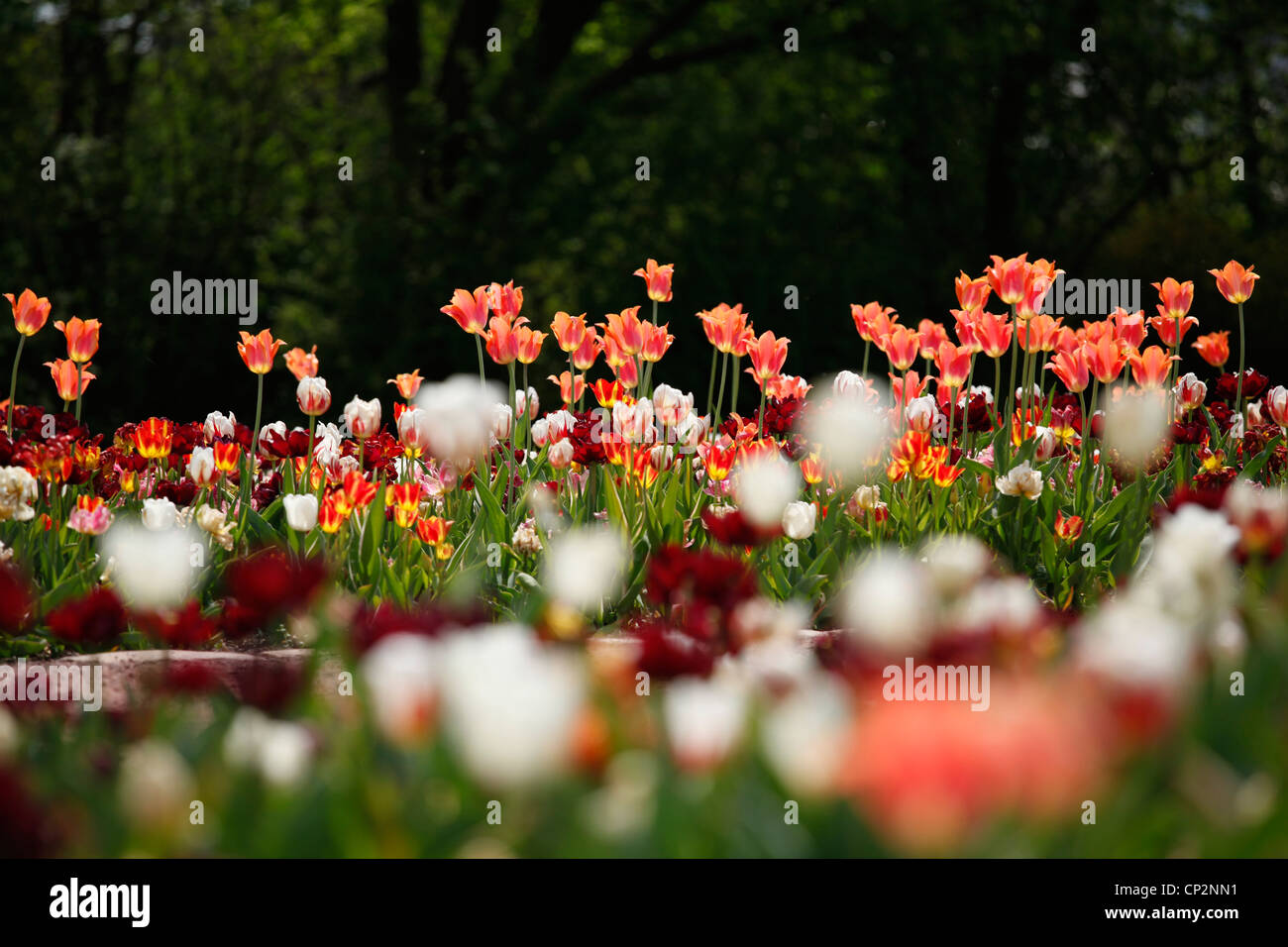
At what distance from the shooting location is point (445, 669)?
1.30m

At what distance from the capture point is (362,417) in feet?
12.0

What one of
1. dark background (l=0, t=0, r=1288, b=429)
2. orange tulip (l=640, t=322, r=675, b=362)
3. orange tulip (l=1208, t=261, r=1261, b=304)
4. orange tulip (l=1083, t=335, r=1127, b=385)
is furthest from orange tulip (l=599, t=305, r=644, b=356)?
dark background (l=0, t=0, r=1288, b=429)

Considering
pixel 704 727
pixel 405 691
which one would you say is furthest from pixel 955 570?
pixel 405 691

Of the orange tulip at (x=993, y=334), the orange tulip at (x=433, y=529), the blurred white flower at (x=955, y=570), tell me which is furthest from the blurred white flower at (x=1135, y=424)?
the orange tulip at (x=433, y=529)

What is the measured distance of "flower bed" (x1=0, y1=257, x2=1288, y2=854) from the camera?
1.21 meters

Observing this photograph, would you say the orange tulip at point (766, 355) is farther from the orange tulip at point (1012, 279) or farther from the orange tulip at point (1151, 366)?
the orange tulip at point (1151, 366)

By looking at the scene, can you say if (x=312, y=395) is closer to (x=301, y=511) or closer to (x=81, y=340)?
(x=81, y=340)

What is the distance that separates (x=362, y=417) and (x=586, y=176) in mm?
9183

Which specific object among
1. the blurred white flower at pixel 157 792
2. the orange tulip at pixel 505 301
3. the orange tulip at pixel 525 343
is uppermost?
the orange tulip at pixel 505 301

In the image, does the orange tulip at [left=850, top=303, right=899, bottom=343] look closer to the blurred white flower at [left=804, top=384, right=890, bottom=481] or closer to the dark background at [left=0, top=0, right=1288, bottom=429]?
the blurred white flower at [left=804, top=384, right=890, bottom=481]

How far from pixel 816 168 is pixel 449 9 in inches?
228

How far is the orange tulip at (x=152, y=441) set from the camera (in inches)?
145
